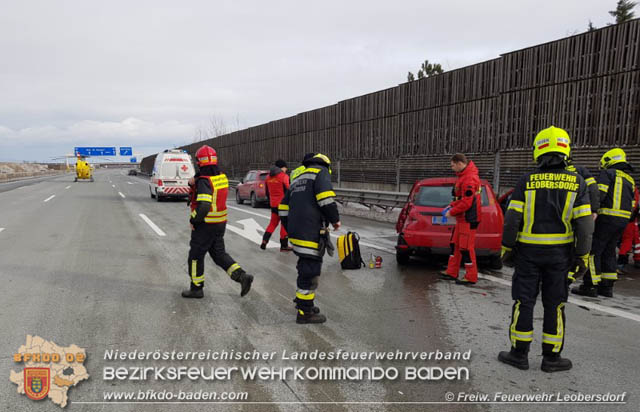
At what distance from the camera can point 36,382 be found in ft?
10.6

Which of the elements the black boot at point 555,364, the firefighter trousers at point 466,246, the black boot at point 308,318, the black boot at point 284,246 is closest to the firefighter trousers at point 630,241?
the firefighter trousers at point 466,246

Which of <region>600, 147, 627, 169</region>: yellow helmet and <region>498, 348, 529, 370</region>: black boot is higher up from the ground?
<region>600, 147, 627, 169</region>: yellow helmet

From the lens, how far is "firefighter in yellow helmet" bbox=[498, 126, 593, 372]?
3.44m

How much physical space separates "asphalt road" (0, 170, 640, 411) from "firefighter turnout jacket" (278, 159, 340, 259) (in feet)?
2.80

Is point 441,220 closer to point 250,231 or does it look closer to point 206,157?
point 206,157

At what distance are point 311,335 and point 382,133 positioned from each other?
54.2 feet

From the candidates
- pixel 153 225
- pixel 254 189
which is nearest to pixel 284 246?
pixel 153 225

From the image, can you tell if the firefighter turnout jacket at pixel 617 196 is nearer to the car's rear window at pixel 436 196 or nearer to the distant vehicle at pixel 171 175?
the car's rear window at pixel 436 196

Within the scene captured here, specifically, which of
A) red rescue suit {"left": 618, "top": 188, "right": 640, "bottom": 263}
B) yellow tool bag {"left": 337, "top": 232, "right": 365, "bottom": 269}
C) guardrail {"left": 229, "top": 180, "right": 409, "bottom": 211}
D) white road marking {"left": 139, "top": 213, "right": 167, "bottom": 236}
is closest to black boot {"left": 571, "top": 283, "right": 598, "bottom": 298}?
red rescue suit {"left": 618, "top": 188, "right": 640, "bottom": 263}

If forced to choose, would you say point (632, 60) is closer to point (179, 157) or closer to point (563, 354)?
point (563, 354)

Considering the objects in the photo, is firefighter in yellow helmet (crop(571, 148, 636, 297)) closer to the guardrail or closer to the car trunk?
the car trunk

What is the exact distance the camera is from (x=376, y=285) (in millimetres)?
6062

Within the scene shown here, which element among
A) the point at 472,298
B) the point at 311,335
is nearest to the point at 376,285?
the point at 472,298

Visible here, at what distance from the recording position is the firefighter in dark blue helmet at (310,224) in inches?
175
